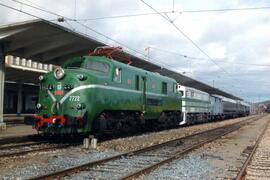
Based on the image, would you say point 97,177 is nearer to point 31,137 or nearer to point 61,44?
point 31,137

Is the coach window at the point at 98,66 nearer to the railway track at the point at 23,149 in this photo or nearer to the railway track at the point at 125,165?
the railway track at the point at 23,149

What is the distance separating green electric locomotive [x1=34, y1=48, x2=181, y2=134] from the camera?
1647cm

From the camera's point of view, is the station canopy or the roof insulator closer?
the station canopy

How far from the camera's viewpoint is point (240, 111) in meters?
87.9

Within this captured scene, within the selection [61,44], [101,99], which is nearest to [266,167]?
[101,99]

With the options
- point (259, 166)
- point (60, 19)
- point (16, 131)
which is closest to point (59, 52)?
point (60, 19)

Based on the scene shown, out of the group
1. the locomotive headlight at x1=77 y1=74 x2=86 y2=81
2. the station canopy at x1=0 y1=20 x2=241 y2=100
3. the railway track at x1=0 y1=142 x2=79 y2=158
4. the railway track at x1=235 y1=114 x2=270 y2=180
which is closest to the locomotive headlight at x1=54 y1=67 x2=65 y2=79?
the locomotive headlight at x1=77 y1=74 x2=86 y2=81

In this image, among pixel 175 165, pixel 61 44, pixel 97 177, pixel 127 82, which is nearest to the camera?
pixel 97 177

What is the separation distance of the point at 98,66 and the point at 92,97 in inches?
79.3

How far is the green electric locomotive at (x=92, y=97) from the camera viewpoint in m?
16.5

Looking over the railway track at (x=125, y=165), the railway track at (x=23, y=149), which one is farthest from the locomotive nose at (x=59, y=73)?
the railway track at (x=125, y=165)

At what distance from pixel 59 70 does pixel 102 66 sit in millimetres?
2164

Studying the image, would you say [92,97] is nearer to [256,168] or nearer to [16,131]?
[256,168]

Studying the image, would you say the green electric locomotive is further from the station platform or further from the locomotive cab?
the station platform
